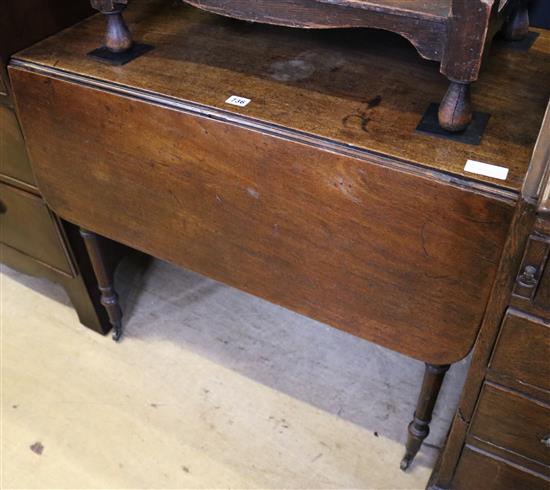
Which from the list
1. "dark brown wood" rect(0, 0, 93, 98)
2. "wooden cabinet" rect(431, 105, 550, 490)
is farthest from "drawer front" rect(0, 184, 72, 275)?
"wooden cabinet" rect(431, 105, 550, 490)

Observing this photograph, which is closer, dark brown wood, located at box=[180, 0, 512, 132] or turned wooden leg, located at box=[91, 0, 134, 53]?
dark brown wood, located at box=[180, 0, 512, 132]

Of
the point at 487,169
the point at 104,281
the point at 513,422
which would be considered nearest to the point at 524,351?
the point at 513,422

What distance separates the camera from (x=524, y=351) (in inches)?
34.0

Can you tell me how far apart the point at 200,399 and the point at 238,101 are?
0.83 m

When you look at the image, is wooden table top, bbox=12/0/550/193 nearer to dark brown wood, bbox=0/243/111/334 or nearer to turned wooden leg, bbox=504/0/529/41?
turned wooden leg, bbox=504/0/529/41

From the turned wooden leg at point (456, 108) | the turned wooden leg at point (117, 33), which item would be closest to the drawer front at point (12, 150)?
the turned wooden leg at point (117, 33)

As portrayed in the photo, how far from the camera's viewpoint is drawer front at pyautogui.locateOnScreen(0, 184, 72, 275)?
57.1 inches

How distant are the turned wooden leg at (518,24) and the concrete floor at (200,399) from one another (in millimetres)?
853

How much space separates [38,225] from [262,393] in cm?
69

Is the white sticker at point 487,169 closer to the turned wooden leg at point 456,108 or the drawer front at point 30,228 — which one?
the turned wooden leg at point 456,108

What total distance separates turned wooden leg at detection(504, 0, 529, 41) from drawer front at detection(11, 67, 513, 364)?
457 mm

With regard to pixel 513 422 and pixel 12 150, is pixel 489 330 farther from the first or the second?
pixel 12 150

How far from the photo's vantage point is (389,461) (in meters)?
1.41

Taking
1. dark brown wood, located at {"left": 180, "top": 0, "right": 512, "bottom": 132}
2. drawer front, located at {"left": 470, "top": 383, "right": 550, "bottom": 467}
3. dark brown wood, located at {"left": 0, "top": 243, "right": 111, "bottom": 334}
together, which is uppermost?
dark brown wood, located at {"left": 180, "top": 0, "right": 512, "bottom": 132}
